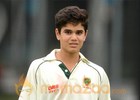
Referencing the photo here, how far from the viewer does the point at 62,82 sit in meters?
6.48

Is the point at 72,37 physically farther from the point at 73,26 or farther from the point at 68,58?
the point at 68,58

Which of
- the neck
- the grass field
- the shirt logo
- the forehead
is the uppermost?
the forehead

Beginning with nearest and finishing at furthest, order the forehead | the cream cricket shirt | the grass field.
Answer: the cream cricket shirt
the forehead
the grass field

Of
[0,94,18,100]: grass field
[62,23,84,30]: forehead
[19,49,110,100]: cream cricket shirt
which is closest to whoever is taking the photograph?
[19,49,110,100]: cream cricket shirt

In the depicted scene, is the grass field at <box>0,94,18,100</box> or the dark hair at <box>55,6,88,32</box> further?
the grass field at <box>0,94,18,100</box>

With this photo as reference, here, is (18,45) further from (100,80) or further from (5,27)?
(100,80)

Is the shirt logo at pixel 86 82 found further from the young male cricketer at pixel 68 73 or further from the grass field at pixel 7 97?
the grass field at pixel 7 97

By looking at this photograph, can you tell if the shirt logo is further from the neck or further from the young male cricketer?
the neck

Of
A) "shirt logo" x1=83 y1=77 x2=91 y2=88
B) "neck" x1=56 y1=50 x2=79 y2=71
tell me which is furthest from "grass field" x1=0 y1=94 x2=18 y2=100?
"shirt logo" x1=83 y1=77 x2=91 y2=88

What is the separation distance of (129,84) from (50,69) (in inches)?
465

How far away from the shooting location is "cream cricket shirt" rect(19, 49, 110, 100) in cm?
642

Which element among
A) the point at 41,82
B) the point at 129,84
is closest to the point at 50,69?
the point at 41,82

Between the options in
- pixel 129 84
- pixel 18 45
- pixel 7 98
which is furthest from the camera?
pixel 18 45

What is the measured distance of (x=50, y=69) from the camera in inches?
256
